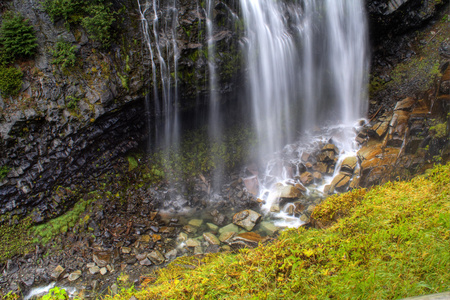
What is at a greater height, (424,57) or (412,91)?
(424,57)

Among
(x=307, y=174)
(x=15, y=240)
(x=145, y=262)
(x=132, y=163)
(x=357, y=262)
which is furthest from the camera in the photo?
(x=307, y=174)

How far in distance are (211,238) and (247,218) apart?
1404 mm

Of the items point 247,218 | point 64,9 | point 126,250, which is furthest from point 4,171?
point 247,218

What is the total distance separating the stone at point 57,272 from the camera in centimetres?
671

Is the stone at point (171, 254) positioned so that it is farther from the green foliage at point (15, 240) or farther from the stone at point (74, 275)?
the green foliage at point (15, 240)

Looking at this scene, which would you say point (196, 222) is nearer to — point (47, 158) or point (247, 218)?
point (247, 218)

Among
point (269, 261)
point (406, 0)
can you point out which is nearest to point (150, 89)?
point (269, 261)

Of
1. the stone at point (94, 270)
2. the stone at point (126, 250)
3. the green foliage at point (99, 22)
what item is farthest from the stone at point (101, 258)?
the green foliage at point (99, 22)

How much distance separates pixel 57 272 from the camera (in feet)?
22.4

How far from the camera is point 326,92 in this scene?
529 inches

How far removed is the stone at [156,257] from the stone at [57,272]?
7.50 ft

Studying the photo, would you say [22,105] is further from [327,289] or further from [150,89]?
[327,289]

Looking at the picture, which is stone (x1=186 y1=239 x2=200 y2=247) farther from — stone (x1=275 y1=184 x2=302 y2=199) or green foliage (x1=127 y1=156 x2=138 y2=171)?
green foliage (x1=127 y1=156 x2=138 y2=171)

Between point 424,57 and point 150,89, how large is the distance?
12.2 m
